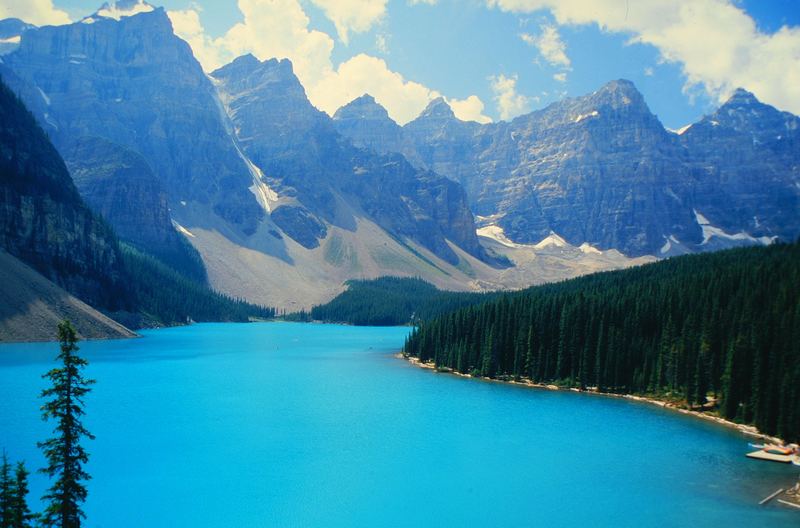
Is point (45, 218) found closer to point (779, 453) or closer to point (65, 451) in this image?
point (65, 451)

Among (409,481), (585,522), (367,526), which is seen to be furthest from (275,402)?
(585,522)

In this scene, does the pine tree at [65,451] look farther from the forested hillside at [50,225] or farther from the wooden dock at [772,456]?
the forested hillside at [50,225]

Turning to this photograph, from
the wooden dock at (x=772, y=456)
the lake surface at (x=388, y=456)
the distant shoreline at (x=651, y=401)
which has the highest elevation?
the distant shoreline at (x=651, y=401)

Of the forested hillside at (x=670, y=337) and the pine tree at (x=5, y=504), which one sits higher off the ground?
the forested hillside at (x=670, y=337)

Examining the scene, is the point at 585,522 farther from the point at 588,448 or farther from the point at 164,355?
the point at 164,355

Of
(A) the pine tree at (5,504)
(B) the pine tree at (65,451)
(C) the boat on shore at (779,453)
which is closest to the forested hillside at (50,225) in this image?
(B) the pine tree at (65,451)

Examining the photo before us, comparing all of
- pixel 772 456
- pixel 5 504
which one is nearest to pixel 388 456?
pixel 772 456

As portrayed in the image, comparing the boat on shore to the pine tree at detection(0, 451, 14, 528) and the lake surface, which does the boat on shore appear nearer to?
the lake surface
